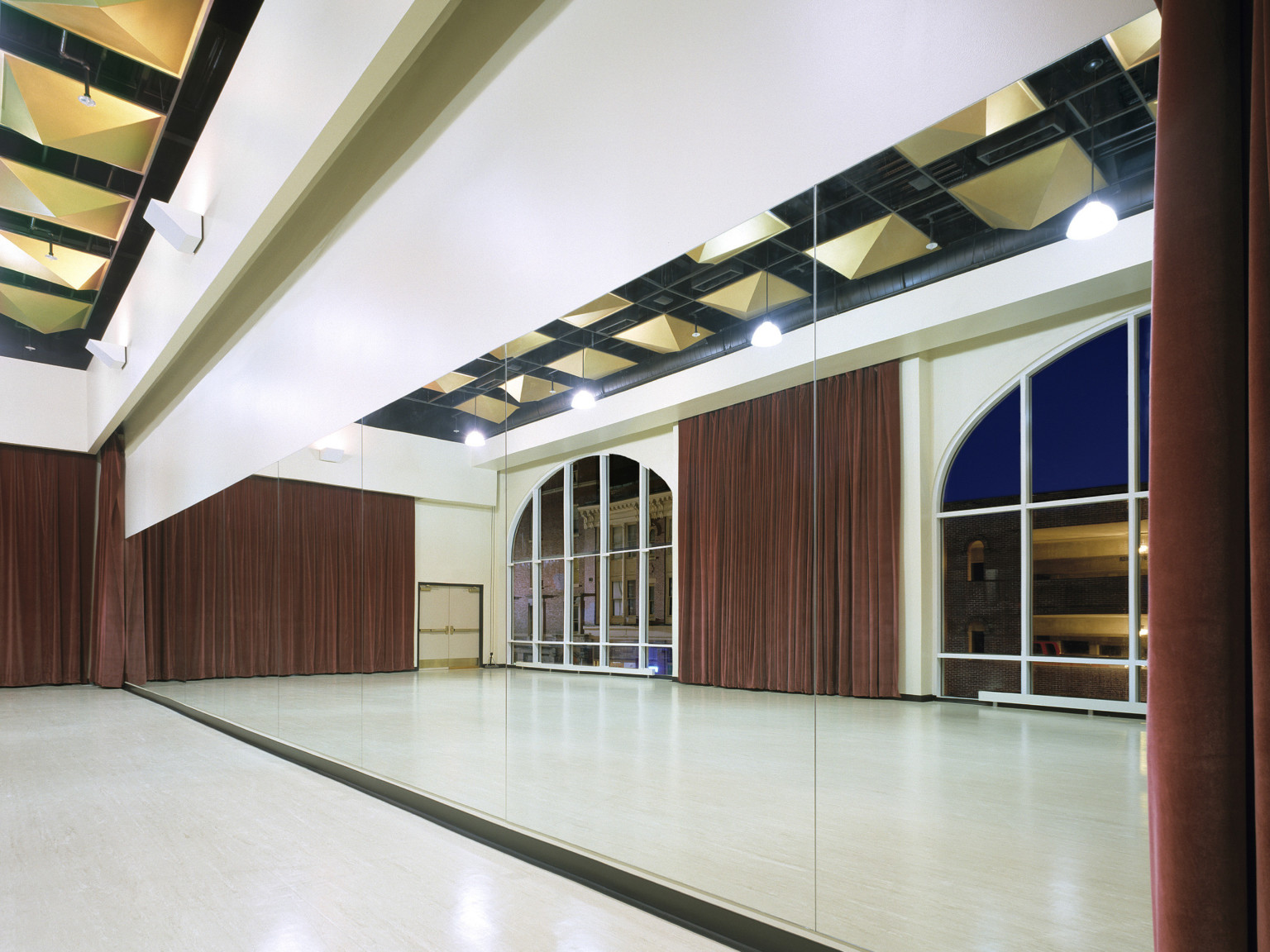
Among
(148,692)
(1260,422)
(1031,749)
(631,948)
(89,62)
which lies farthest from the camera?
(148,692)

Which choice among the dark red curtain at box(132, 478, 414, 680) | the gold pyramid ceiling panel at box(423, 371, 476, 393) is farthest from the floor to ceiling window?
the dark red curtain at box(132, 478, 414, 680)

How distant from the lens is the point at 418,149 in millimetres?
5090

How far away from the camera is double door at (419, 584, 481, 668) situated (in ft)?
16.9

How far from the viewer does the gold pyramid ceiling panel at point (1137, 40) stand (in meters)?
2.02

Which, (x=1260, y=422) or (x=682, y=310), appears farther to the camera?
(x=682, y=310)

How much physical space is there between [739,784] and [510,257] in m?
2.84

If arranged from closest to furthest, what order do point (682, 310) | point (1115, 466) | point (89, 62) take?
1. point (1115, 466)
2. point (682, 310)
3. point (89, 62)

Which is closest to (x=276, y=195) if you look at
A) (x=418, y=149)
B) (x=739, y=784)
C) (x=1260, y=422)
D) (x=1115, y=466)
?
(x=418, y=149)

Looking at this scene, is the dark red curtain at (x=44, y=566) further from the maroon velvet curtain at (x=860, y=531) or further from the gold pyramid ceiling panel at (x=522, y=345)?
the maroon velvet curtain at (x=860, y=531)

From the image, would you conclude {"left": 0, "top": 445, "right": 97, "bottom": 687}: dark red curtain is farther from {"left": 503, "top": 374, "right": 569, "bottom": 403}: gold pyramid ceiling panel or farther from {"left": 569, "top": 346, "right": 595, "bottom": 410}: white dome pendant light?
{"left": 569, "top": 346, "right": 595, "bottom": 410}: white dome pendant light

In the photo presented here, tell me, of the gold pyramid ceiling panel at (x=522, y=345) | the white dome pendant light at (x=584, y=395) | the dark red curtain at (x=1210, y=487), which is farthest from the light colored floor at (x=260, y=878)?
the gold pyramid ceiling panel at (x=522, y=345)

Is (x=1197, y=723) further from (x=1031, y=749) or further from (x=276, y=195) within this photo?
(x=276, y=195)

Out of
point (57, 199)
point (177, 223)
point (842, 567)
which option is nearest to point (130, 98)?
point (177, 223)

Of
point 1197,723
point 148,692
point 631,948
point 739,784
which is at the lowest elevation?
point 148,692
